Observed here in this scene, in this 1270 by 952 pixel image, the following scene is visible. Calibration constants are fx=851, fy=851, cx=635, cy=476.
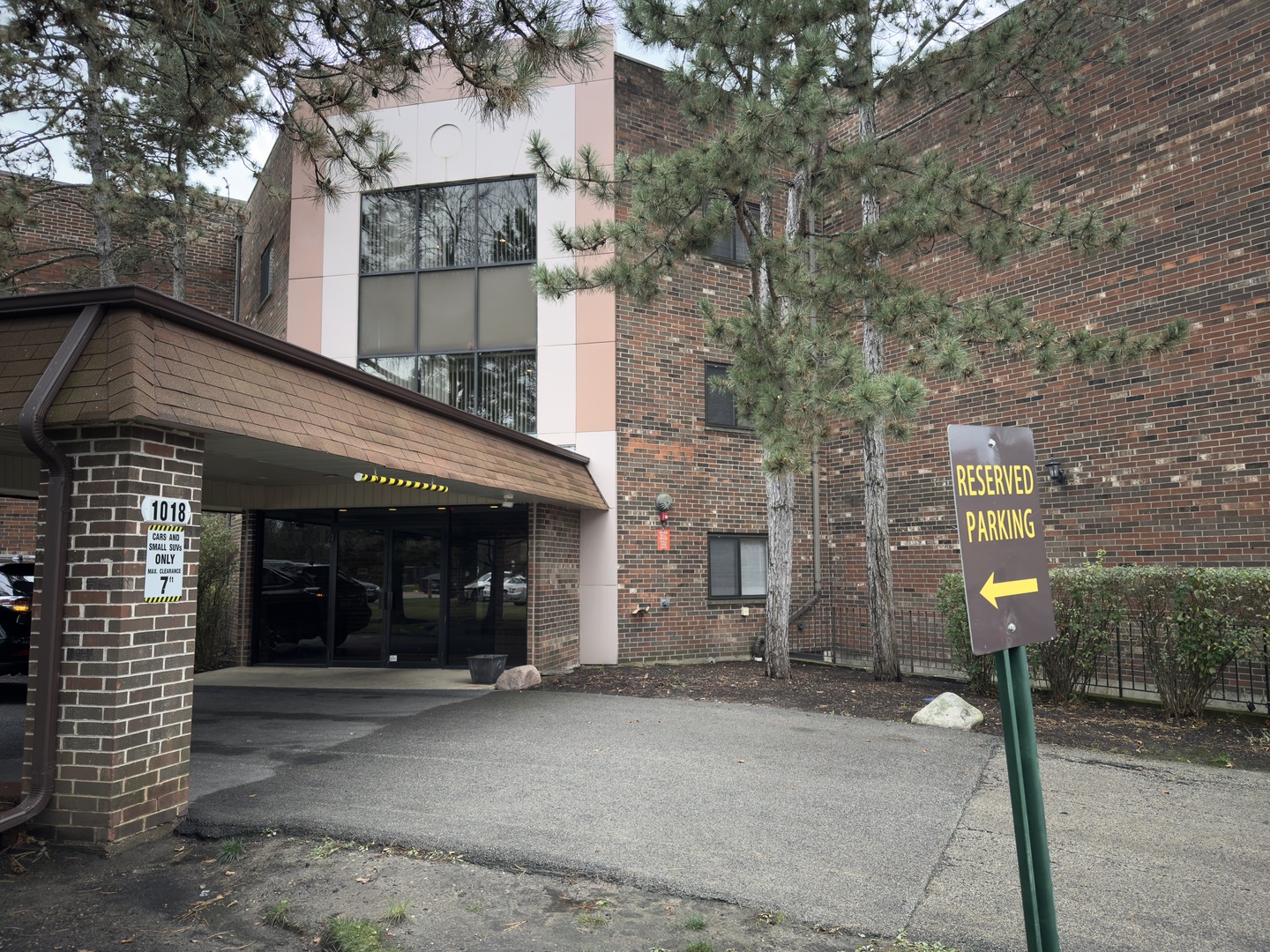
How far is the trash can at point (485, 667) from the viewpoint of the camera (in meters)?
11.5

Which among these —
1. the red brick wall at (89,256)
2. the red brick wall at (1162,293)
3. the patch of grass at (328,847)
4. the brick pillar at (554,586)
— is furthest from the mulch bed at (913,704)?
the red brick wall at (89,256)

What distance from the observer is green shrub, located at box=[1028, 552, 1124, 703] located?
915cm

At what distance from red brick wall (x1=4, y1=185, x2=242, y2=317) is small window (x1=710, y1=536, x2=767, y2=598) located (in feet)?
34.8

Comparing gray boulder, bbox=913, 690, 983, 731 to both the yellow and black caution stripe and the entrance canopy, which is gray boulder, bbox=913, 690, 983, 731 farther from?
the yellow and black caution stripe

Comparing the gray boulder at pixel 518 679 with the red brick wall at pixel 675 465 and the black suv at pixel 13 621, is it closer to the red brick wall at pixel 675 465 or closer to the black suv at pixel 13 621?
the red brick wall at pixel 675 465

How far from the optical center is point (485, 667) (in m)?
11.5

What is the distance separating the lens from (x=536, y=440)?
37.6ft

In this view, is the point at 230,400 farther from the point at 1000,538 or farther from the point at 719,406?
the point at 719,406

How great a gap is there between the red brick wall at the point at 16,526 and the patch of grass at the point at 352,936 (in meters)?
15.3

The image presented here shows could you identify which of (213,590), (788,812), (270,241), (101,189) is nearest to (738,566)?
(213,590)

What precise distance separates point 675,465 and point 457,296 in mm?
4530

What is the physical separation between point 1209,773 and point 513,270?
11.2 meters

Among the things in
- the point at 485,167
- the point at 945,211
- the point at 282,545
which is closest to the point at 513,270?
the point at 485,167

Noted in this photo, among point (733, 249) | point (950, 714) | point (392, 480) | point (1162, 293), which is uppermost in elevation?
point (733, 249)
